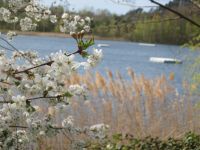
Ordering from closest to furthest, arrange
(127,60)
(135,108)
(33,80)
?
(33,80) → (135,108) → (127,60)

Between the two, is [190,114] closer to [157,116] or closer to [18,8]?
[157,116]

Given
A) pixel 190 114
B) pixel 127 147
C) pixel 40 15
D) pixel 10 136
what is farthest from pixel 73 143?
pixel 190 114

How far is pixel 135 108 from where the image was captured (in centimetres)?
669

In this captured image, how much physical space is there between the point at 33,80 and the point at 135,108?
14.5 ft

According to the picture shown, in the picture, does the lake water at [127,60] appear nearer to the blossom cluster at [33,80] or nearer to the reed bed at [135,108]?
the blossom cluster at [33,80]

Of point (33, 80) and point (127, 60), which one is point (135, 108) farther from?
point (127, 60)

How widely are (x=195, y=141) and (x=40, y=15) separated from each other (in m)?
2.48

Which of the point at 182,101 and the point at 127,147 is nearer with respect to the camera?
the point at 127,147

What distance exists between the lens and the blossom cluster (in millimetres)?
2238

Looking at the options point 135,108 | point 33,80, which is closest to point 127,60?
point 135,108

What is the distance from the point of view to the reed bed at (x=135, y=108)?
254 inches

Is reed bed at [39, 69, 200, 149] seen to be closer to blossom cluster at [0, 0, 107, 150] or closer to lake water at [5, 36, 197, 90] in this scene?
lake water at [5, 36, 197, 90]

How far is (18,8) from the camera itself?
2.84 m

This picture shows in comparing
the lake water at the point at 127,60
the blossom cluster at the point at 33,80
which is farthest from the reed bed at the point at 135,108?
the blossom cluster at the point at 33,80
